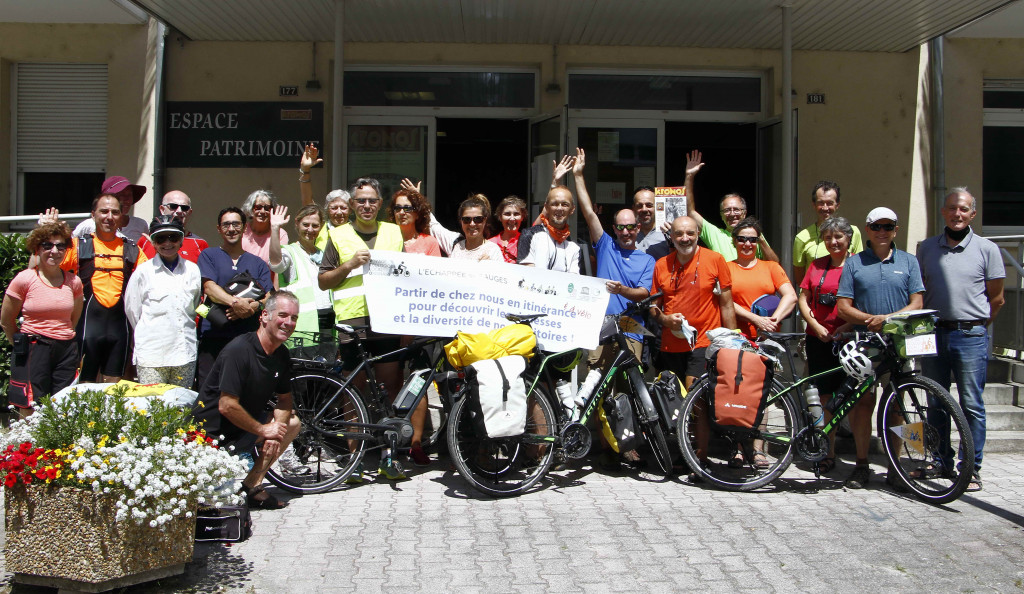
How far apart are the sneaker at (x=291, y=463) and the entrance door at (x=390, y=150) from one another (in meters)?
4.93

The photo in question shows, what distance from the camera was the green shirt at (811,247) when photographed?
22.1 feet

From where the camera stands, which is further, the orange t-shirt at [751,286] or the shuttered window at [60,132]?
the shuttered window at [60,132]

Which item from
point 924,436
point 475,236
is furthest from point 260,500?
point 924,436

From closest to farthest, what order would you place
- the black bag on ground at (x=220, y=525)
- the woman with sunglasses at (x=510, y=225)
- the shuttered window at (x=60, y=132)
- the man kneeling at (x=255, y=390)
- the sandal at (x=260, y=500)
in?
the black bag on ground at (x=220, y=525) < the man kneeling at (x=255, y=390) < the sandal at (x=260, y=500) < the woman with sunglasses at (x=510, y=225) < the shuttered window at (x=60, y=132)

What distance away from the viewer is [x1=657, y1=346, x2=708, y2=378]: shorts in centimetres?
598

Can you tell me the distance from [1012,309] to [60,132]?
1029cm

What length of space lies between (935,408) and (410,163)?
647 cm

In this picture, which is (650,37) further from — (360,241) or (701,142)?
(360,241)

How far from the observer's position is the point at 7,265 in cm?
725

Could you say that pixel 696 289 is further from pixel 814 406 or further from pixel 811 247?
pixel 811 247

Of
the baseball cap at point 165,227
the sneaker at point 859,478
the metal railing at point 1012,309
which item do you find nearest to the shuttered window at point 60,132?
the baseball cap at point 165,227

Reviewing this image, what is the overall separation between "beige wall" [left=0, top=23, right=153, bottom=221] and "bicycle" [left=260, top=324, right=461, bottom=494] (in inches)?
203

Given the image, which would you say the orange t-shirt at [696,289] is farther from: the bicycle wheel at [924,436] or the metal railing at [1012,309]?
the metal railing at [1012,309]

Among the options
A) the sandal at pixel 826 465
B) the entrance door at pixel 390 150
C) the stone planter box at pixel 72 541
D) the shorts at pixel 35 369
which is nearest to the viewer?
the stone planter box at pixel 72 541
